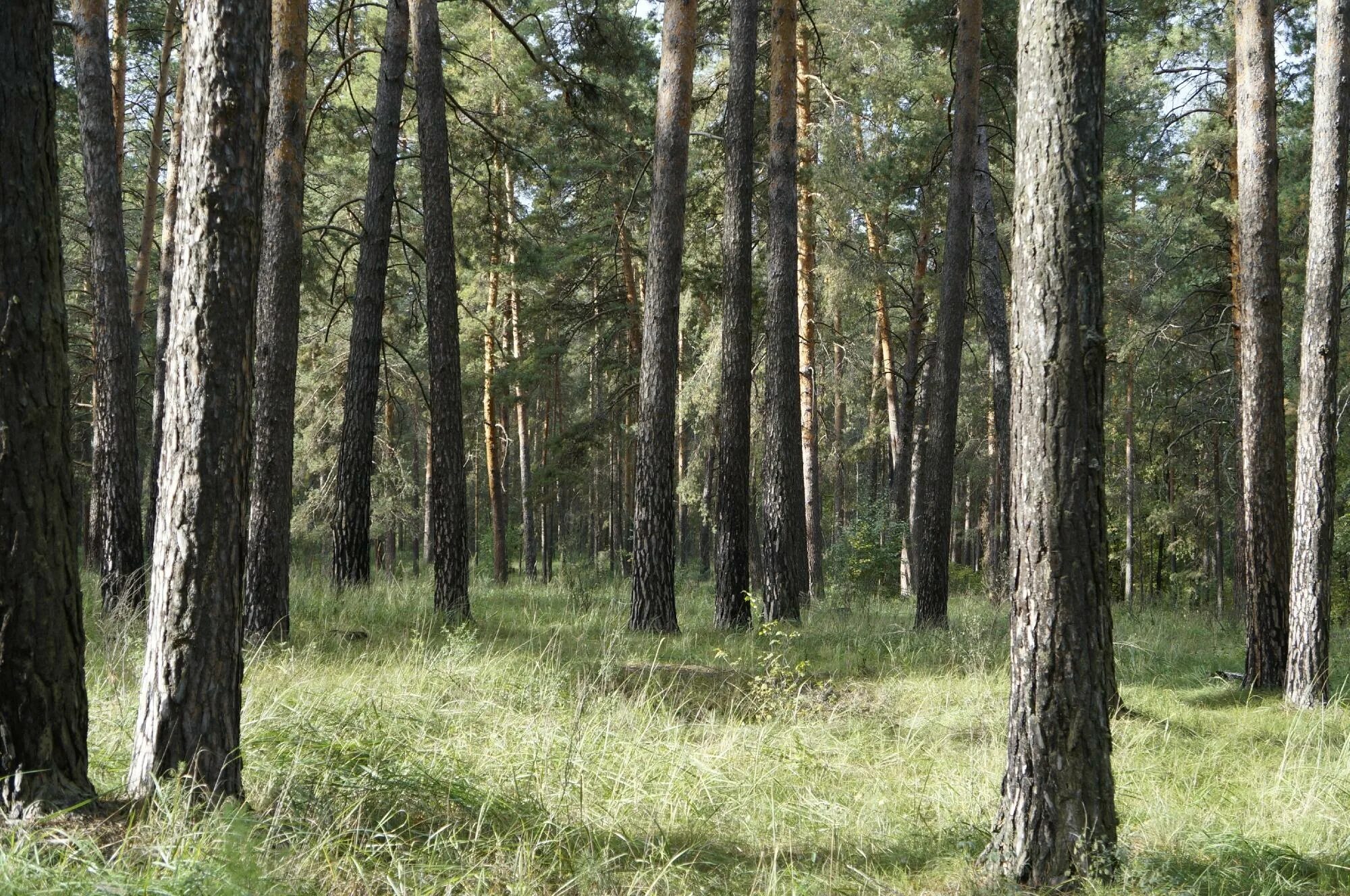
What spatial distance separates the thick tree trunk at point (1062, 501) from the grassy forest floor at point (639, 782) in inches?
10.7

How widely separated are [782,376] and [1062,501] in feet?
25.0

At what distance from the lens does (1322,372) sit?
762 cm

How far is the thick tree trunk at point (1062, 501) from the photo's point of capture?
376 centimetres

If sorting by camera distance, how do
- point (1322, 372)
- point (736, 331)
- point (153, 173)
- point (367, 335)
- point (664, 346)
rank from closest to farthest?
point (1322, 372) → point (664, 346) → point (736, 331) → point (367, 335) → point (153, 173)

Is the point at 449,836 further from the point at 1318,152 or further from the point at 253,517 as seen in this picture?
the point at 1318,152

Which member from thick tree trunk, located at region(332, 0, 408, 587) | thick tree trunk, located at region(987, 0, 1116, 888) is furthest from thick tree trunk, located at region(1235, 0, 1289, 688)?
thick tree trunk, located at region(332, 0, 408, 587)

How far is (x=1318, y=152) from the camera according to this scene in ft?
25.4

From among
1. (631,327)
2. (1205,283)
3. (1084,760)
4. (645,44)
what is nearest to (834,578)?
(631,327)

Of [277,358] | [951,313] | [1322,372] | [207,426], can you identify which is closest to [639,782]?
[207,426]

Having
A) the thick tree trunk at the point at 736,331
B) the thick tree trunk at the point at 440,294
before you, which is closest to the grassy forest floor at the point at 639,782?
the thick tree trunk at the point at 440,294

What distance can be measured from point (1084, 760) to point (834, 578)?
18.8 meters

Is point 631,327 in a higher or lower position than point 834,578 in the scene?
higher

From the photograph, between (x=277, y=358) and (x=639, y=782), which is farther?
(x=277, y=358)

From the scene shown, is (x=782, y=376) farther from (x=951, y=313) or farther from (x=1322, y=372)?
(x=1322, y=372)
